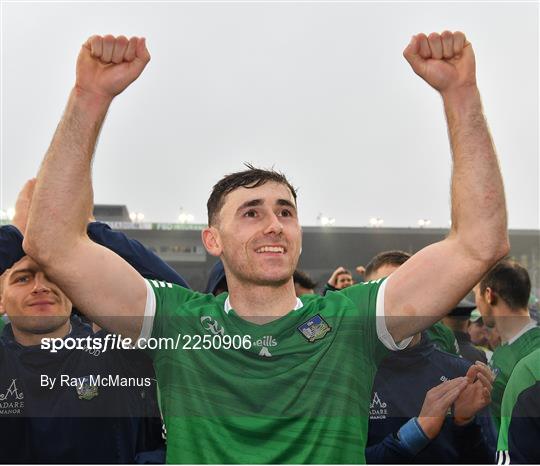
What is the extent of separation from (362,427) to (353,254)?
36414 mm

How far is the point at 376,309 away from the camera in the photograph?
2.36 meters

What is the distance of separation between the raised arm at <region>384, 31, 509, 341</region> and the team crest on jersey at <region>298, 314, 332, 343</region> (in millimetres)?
271

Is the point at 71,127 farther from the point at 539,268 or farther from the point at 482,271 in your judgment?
the point at 539,268

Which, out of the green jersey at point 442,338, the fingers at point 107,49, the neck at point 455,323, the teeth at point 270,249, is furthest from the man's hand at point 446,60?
the neck at point 455,323

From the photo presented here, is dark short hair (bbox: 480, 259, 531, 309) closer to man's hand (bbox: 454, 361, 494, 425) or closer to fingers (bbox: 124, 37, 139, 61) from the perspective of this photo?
man's hand (bbox: 454, 361, 494, 425)

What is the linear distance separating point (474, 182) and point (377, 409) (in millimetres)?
1745

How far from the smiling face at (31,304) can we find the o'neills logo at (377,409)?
1908 millimetres

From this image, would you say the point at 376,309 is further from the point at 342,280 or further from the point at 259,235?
the point at 342,280

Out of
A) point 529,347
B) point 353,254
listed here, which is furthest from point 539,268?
point 529,347

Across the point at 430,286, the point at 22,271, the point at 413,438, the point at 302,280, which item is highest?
the point at 430,286

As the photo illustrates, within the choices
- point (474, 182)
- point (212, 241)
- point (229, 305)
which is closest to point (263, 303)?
point (229, 305)

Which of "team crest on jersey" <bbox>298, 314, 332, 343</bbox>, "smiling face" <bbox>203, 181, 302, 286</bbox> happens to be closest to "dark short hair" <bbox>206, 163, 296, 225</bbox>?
"smiling face" <bbox>203, 181, 302, 286</bbox>

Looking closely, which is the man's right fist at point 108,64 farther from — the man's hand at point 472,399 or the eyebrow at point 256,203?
the man's hand at point 472,399

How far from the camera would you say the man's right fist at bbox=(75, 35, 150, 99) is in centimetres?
226
